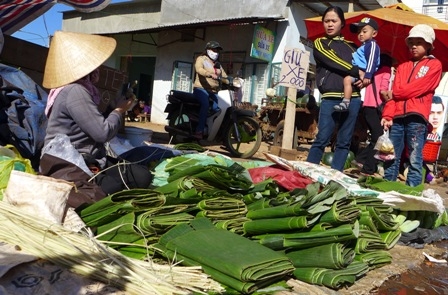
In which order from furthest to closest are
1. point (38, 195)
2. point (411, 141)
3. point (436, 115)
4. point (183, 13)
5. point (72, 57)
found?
point (183, 13) < point (436, 115) < point (411, 141) < point (72, 57) < point (38, 195)

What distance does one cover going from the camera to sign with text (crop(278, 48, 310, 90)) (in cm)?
646

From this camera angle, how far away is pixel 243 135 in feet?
23.5

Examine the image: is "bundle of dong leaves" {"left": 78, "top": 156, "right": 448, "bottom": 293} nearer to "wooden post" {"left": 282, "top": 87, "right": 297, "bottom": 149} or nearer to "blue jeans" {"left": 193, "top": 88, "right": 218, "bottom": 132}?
"blue jeans" {"left": 193, "top": 88, "right": 218, "bottom": 132}

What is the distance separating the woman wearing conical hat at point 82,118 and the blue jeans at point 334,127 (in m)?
2.20

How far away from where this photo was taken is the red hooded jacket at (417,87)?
4379 millimetres

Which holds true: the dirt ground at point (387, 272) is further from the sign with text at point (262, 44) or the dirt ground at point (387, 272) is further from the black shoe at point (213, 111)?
the sign with text at point (262, 44)

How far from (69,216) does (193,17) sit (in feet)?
44.4

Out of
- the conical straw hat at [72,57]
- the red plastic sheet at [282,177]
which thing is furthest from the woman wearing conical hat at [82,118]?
the red plastic sheet at [282,177]

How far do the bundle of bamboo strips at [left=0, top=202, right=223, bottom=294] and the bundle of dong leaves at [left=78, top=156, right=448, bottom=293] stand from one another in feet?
0.38

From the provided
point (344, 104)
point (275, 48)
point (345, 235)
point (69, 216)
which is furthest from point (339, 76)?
point (275, 48)

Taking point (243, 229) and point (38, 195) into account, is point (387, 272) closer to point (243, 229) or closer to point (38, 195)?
point (243, 229)

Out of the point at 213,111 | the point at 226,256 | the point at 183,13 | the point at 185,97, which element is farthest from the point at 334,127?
the point at 183,13

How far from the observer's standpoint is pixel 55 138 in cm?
286

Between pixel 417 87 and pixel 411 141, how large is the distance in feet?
1.83
